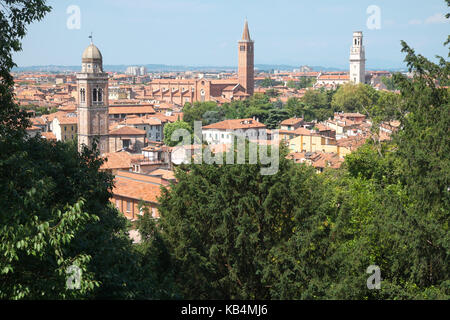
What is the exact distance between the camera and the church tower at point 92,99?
122 ft

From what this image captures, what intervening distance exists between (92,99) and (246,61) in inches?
1897

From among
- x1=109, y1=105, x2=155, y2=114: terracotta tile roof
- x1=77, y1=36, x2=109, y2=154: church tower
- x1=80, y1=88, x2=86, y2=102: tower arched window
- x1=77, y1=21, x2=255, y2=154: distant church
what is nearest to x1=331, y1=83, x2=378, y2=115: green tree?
x1=77, y1=21, x2=255, y2=154: distant church

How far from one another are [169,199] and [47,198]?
14.5ft

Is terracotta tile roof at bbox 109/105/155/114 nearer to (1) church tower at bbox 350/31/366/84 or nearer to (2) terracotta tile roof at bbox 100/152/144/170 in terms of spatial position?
(2) terracotta tile roof at bbox 100/152/144/170

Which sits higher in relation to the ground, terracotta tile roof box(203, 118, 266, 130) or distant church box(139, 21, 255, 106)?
distant church box(139, 21, 255, 106)

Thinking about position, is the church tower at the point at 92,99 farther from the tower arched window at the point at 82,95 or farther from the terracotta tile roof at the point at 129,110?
the terracotta tile roof at the point at 129,110

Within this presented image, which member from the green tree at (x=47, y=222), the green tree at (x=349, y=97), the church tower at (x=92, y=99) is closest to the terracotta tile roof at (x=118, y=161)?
the church tower at (x=92, y=99)

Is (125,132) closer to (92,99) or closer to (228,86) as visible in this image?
(92,99)

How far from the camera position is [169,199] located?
9945 mm

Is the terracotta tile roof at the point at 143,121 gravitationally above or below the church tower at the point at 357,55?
below

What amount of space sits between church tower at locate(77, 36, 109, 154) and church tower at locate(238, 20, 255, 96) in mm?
45906

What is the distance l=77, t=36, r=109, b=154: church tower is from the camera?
37.3 m

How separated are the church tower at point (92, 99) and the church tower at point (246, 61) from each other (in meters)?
45.9
